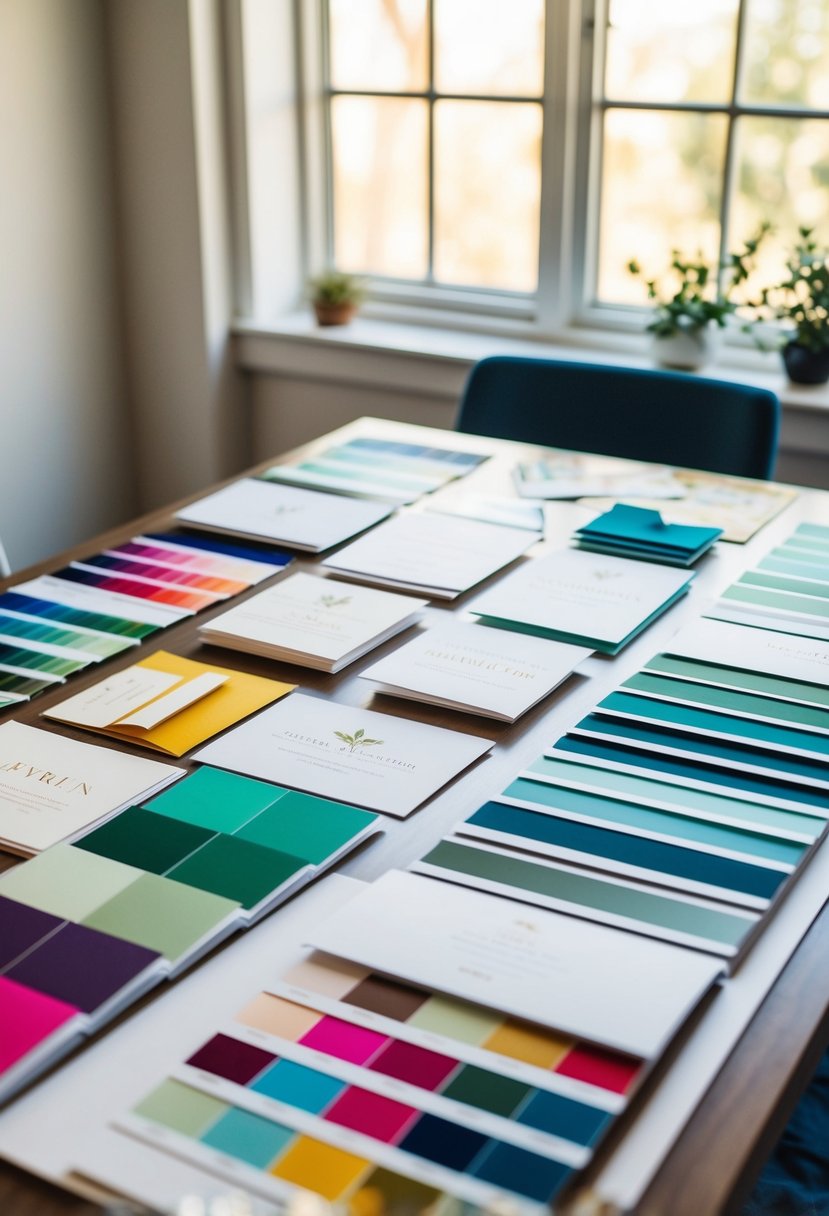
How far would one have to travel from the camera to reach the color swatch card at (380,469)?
6.72ft

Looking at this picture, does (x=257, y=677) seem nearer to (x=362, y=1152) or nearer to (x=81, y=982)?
(x=81, y=982)

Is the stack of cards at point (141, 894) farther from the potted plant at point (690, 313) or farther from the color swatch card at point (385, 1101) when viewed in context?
the potted plant at point (690, 313)

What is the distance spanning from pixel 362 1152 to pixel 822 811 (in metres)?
0.57

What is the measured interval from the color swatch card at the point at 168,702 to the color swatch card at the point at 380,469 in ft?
2.00

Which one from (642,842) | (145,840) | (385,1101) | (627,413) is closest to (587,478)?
(627,413)

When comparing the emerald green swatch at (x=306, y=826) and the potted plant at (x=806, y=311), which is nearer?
the emerald green swatch at (x=306, y=826)

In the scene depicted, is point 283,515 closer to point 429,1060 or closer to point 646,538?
point 646,538

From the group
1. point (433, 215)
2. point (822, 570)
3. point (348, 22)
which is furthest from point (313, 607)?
point (348, 22)

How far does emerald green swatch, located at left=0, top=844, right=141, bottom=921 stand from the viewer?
1.07 metres

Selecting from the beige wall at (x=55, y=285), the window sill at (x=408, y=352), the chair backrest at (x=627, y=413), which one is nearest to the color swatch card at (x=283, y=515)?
the chair backrest at (x=627, y=413)

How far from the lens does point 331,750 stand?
1310 millimetres

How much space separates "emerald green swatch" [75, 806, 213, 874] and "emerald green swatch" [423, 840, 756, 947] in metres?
0.21

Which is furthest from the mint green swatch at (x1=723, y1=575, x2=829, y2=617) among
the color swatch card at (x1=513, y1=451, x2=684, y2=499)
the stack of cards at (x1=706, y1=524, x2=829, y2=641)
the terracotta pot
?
the terracotta pot

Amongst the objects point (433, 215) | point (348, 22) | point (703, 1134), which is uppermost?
point (348, 22)
